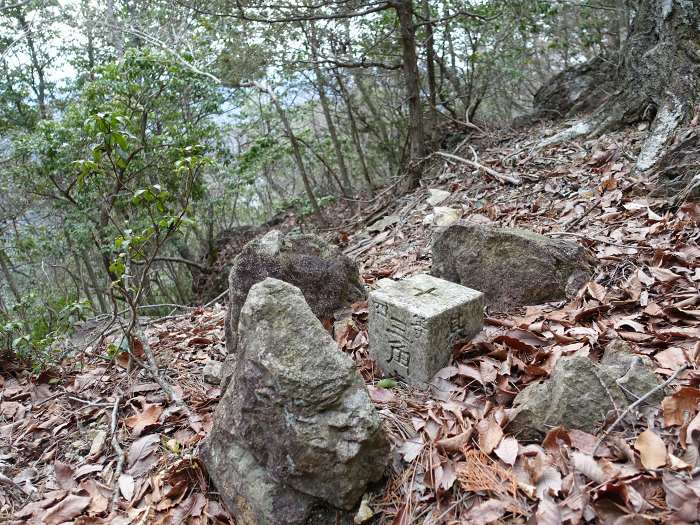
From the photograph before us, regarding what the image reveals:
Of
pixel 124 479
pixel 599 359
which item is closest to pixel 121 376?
pixel 124 479

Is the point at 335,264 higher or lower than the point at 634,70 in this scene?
lower

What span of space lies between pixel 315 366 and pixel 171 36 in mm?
10067

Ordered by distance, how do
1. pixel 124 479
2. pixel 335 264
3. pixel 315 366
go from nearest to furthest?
pixel 315 366 < pixel 124 479 < pixel 335 264

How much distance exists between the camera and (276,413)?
7.02 feet

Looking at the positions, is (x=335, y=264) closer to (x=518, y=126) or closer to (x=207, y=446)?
(x=207, y=446)

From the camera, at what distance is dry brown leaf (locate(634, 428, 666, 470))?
1.88 metres

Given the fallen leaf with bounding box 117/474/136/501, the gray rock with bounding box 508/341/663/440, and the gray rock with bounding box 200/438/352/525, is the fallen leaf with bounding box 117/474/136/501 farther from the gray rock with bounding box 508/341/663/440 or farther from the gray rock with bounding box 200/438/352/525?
the gray rock with bounding box 508/341/663/440

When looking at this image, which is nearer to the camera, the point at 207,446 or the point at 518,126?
the point at 207,446

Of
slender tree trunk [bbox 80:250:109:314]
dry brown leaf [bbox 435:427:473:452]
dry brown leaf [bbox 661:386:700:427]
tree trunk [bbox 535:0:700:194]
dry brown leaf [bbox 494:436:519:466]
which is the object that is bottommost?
slender tree trunk [bbox 80:250:109:314]

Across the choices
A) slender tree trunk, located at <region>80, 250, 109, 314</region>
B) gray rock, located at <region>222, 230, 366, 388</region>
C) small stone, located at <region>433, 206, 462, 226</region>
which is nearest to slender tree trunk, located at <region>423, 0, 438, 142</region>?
small stone, located at <region>433, 206, 462, 226</region>

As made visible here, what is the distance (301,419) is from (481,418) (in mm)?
945

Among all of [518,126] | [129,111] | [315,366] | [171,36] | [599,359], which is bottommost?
[599,359]

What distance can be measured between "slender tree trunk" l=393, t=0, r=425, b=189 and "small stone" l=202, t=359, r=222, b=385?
5096mm

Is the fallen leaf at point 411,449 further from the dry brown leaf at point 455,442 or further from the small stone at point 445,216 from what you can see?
the small stone at point 445,216
